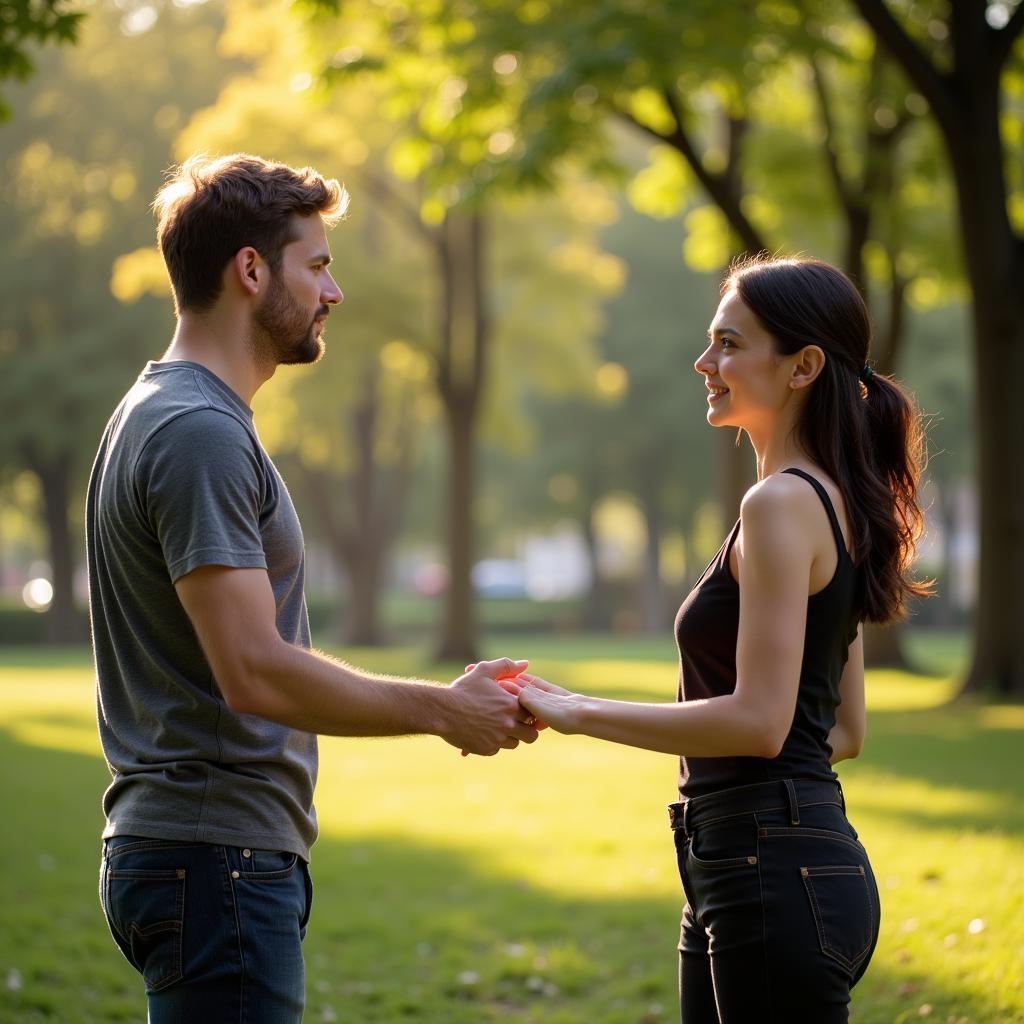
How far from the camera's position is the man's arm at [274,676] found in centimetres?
281

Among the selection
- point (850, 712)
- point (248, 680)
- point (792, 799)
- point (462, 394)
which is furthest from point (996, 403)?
point (248, 680)

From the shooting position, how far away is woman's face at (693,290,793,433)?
328 cm

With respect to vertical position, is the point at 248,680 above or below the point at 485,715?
above

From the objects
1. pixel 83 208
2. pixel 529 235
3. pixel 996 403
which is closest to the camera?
pixel 996 403

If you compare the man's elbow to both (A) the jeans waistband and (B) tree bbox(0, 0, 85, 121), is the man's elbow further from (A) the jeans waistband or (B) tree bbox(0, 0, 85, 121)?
(B) tree bbox(0, 0, 85, 121)

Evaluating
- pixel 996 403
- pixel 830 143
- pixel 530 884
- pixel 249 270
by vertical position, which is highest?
pixel 830 143

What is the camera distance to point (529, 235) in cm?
3017

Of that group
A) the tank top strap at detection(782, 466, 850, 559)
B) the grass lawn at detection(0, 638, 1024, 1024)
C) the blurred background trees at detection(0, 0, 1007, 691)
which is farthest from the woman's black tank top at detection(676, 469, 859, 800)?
the blurred background trees at detection(0, 0, 1007, 691)

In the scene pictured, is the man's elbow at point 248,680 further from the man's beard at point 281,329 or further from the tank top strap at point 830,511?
the tank top strap at point 830,511

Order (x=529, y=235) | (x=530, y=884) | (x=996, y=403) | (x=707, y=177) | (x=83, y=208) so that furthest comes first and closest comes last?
(x=83, y=208)
(x=529, y=235)
(x=707, y=177)
(x=996, y=403)
(x=530, y=884)

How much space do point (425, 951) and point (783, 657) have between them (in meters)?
4.97

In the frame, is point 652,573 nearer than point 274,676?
No

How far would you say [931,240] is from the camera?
2148 centimetres

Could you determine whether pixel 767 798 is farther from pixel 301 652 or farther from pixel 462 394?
pixel 462 394
